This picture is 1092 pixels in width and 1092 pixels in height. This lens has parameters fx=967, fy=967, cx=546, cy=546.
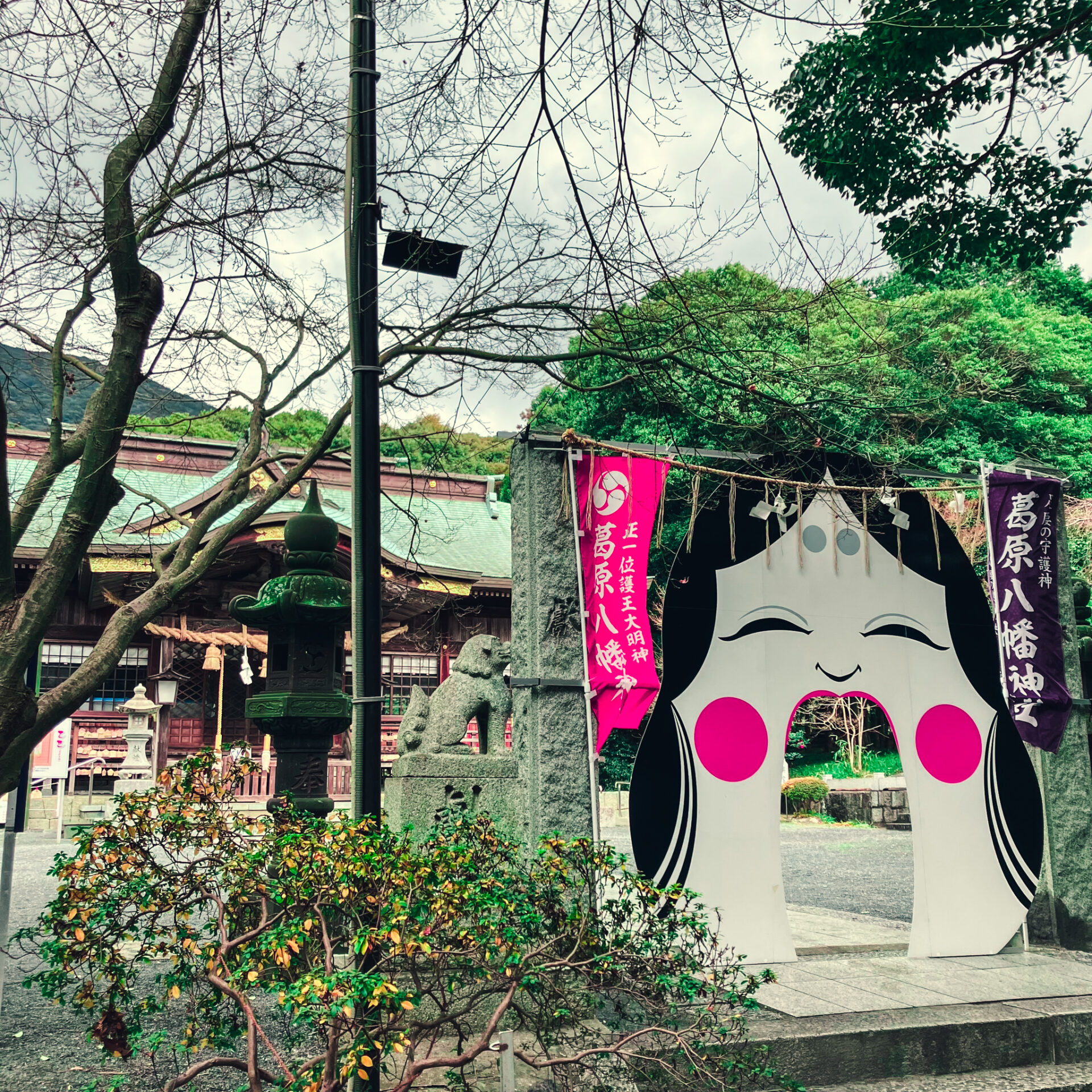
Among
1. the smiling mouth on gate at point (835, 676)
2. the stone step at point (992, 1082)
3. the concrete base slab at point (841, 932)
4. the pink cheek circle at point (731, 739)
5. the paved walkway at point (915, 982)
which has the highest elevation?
the smiling mouth on gate at point (835, 676)

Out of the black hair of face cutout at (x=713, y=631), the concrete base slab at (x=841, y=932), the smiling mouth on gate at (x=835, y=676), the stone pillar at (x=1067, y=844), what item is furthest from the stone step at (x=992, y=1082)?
the smiling mouth on gate at (x=835, y=676)

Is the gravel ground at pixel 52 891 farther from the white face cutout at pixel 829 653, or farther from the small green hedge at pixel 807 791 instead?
the white face cutout at pixel 829 653

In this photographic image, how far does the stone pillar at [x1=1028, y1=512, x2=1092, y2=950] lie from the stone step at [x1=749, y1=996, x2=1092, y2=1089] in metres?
1.64

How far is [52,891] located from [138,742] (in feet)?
26.5

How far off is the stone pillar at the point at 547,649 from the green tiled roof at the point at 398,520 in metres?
13.6

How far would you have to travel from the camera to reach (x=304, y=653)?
693cm

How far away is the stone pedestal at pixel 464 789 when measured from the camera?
Answer: 5609mm

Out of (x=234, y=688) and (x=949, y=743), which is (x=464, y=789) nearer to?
(x=949, y=743)

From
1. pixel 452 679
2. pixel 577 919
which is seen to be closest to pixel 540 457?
pixel 452 679

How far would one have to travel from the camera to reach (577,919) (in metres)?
3.73

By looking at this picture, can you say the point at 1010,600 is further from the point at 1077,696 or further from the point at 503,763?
the point at 503,763

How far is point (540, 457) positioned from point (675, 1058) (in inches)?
129

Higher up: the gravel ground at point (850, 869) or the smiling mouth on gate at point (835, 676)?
the smiling mouth on gate at point (835, 676)

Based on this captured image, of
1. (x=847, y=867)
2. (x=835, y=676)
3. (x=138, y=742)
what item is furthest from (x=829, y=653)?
(x=138, y=742)
